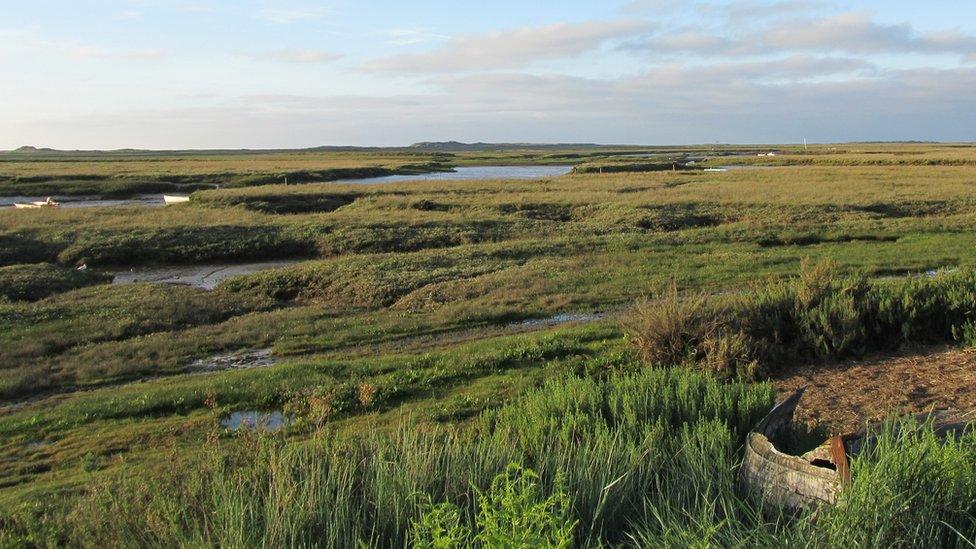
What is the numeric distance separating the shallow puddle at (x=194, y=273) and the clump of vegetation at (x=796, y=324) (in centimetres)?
1596

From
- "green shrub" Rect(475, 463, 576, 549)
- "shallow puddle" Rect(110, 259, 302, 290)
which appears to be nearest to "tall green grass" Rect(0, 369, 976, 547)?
"green shrub" Rect(475, 463, 576, 549)

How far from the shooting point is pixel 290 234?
3062 centimetres

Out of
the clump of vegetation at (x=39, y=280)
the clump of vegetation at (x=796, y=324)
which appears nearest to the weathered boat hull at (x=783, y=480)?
the clump of vegetation at (x=796, y=324)

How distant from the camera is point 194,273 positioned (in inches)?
1035

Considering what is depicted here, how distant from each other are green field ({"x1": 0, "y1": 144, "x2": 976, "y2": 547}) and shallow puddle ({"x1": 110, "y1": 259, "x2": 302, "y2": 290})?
982 millimetres

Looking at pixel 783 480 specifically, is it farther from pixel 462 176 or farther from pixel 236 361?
pixel 462 176

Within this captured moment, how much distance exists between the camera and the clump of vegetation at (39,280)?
21141mm

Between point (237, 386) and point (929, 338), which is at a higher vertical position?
point (929, 338)

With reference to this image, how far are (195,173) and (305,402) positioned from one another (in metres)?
69.4

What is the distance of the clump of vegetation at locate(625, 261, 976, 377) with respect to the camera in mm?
10180

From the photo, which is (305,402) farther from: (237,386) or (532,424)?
(532,424)

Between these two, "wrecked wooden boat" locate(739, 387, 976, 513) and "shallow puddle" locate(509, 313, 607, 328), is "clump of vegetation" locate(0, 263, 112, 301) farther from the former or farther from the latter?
"wrecked wooden boat" locate(739, 387, 976, 513)

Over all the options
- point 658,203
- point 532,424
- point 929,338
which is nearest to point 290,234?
point 658,203

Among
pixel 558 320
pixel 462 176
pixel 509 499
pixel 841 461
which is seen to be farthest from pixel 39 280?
pixel 462 176
